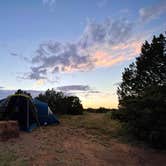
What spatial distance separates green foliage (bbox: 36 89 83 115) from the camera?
65.3 feet

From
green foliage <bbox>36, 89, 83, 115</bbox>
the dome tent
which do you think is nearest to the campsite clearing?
the dome tent

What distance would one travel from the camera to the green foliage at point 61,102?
65.3 feet

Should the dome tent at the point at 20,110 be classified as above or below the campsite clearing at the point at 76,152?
above

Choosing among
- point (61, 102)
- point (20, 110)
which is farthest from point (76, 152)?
point (61, 102)

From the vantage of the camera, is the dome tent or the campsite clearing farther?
the dome tent

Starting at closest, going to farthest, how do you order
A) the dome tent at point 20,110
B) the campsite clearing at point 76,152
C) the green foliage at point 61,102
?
the campsite clearing at point 76,152
the dome tent at point 20,110
the green foliage at point 61,102

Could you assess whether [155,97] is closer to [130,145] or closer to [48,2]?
[130,145]

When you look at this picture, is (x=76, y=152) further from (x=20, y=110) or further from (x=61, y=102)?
(x=61, y=102)

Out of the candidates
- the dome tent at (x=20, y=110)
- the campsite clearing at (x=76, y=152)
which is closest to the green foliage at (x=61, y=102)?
the dome tent at (x=20, y=110)

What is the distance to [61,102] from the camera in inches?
793

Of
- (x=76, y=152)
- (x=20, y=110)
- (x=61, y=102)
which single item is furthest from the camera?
(x=61, y=102)

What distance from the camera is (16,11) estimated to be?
1173cm

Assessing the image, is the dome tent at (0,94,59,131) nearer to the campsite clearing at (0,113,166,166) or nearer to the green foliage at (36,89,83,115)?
the campsite clearing at (0,113,166,166)

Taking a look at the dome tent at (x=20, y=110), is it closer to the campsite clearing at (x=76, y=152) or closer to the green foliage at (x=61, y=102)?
the campsite clearing at (x=76, y=152)
